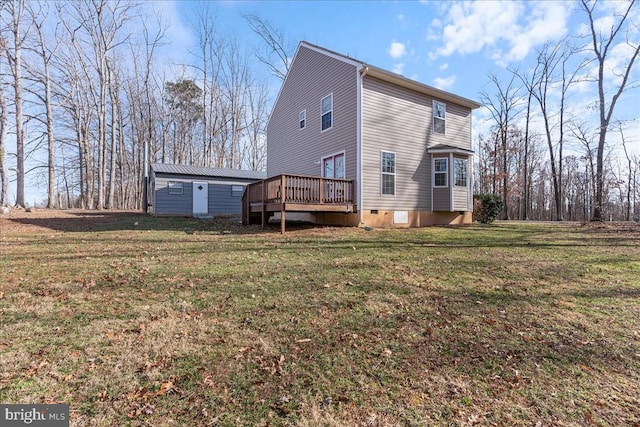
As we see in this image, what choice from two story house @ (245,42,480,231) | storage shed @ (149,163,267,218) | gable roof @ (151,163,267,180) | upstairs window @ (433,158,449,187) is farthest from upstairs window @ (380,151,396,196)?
gable roof @ (151,163,267,180)

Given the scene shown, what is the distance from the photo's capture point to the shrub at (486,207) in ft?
47.5

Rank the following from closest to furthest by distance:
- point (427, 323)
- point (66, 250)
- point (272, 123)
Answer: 1. point (427, 323)
2. point (66, 250)
3. point (272, 123)

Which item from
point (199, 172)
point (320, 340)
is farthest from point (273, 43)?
point (320, 340)

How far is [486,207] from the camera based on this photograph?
47.5ft

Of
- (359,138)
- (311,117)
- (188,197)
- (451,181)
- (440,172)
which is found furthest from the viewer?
(188,197)

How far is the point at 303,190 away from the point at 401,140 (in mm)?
4918

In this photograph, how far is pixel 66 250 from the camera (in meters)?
6.64

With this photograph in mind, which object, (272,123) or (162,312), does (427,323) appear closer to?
(162,312)

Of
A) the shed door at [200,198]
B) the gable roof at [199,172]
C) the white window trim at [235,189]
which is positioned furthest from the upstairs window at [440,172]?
the shed door at [200,198]

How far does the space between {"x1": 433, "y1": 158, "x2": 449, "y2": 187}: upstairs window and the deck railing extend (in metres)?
4.32

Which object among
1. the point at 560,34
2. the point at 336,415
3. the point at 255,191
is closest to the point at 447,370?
the point at 336,415

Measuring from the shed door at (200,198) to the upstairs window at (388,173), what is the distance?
1262 centimetres

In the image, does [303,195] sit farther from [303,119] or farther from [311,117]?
[303,119]

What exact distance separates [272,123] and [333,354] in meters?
16.2
